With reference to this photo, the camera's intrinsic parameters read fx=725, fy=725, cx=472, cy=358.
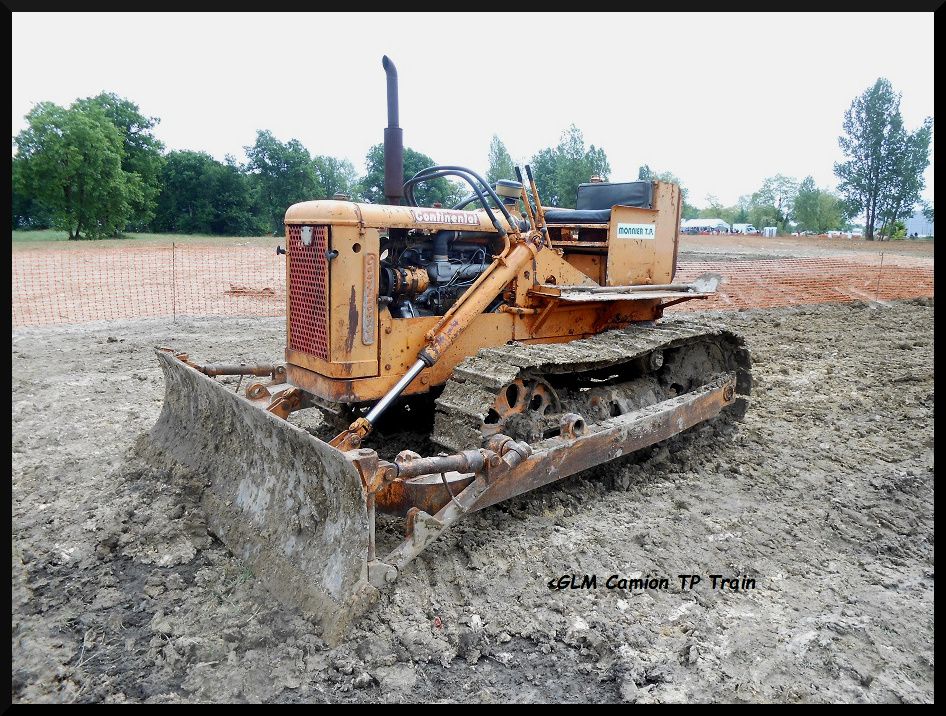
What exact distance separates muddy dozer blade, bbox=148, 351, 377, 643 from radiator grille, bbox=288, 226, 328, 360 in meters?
0.60

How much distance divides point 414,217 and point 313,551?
2.29 metres

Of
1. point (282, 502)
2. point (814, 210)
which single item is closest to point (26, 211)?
point (282, 502)

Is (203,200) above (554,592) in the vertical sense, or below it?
above

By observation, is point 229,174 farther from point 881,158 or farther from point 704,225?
point 704,225

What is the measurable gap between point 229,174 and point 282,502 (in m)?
42.0

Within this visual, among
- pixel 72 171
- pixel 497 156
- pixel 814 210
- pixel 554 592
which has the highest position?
pixel 497 156

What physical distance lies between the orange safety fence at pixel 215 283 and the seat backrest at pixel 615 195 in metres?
8.50

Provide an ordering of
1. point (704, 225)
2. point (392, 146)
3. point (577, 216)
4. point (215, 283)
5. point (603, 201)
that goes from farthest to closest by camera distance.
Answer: point (704, 225) < point (215, 283) < point (603, 201) < point (577, 216) < point (392, 146)

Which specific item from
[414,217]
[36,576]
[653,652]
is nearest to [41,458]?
[36,576]

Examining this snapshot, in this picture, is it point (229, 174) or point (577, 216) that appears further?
point (229, 174)

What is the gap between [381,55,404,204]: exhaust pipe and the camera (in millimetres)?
4840

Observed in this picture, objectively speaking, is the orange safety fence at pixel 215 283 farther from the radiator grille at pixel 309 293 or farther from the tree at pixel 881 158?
the tree at pixel 881 158

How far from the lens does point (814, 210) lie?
6838 cm

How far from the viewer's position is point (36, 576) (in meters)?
3.98
